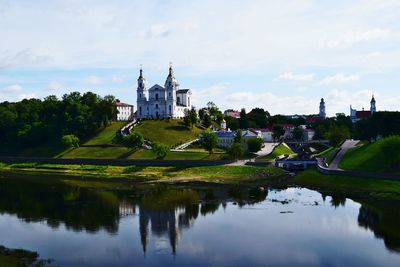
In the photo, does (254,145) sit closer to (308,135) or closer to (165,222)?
(165,222)

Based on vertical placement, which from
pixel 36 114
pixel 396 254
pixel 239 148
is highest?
pixel 36 114

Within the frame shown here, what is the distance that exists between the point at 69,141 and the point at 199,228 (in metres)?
73.2

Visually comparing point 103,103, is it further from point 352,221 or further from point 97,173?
point 352,221

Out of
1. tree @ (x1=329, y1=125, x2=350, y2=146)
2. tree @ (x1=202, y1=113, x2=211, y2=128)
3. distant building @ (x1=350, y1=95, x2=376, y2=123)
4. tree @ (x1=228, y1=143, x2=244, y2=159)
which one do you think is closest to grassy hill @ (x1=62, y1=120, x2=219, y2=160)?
tree @ (x1=228, y1=143, x2=244, y2=159)

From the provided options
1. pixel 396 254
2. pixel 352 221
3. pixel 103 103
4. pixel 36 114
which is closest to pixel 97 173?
pixel 103 103

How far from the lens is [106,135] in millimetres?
127438

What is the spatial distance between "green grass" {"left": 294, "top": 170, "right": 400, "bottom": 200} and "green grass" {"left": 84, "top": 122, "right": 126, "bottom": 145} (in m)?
55.8

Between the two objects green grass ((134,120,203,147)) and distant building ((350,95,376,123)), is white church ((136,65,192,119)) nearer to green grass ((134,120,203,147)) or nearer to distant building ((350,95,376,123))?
green grass ((134,120,203,147))

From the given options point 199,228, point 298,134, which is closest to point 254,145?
point 298,134

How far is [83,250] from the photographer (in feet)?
137

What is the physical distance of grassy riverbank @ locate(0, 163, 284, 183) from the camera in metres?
87.1

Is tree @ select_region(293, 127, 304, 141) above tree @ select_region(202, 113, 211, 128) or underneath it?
underneath

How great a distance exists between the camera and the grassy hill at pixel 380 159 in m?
75.3

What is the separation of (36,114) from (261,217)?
324 feet
